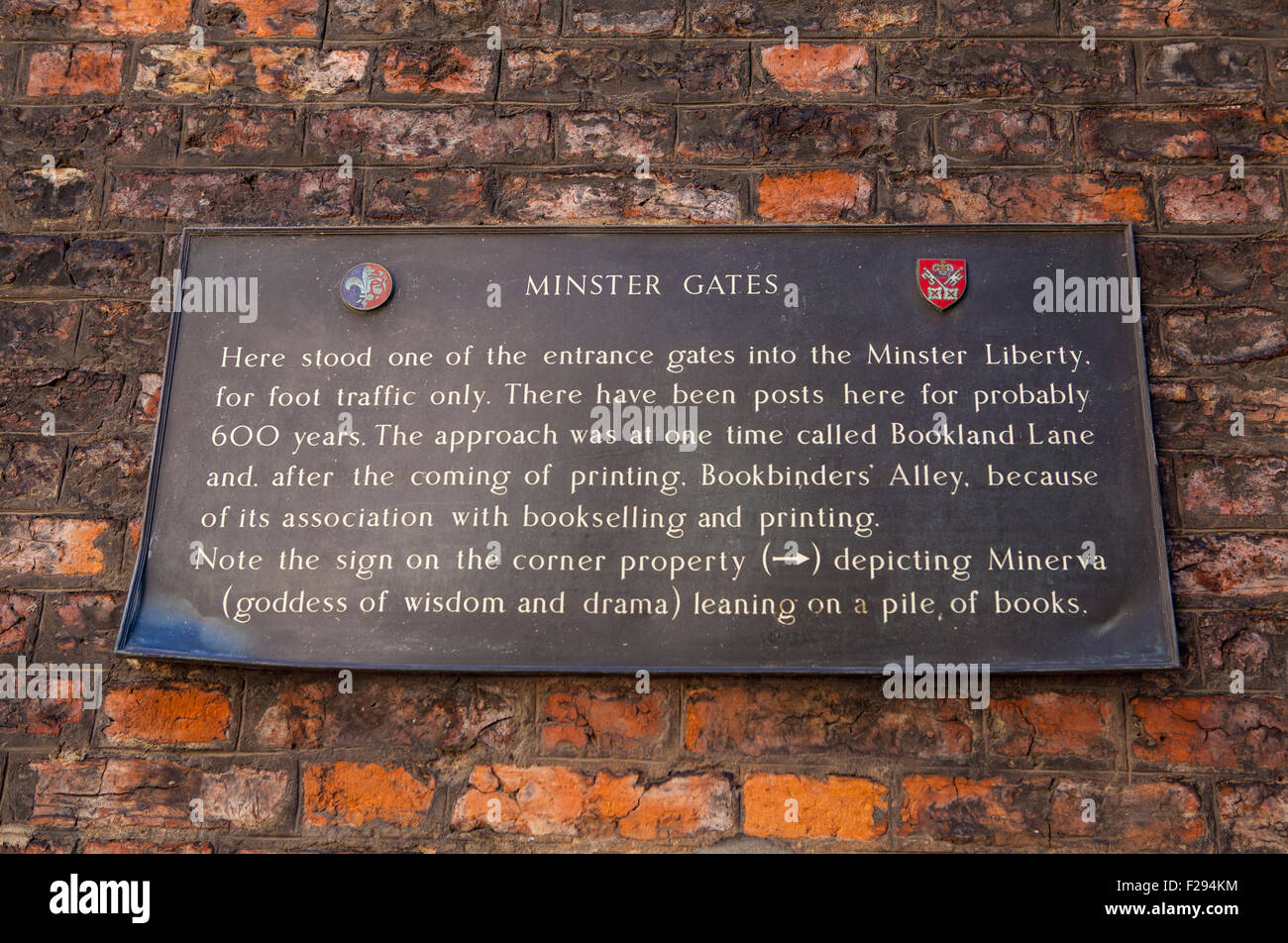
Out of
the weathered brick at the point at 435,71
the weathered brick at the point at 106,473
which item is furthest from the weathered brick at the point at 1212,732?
the weathered brick at the point at 106,473

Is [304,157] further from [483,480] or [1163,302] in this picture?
[1163,302]

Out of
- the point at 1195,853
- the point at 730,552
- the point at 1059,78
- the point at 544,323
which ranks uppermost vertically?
the point at 1059,78

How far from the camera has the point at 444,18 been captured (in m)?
2.88

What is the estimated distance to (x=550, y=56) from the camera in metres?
2.83

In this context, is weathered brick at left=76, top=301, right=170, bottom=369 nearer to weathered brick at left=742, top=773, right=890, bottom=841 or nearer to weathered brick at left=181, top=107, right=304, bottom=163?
weathered brick at left=181, top=107, right=304, bottom=163

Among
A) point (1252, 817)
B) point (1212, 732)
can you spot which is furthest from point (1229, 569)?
point (1252, 817)

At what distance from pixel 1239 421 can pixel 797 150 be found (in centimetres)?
133

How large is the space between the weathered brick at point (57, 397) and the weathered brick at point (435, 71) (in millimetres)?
1101

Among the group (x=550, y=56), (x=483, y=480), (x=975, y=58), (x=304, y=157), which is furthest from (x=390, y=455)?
(x=975, y=58)

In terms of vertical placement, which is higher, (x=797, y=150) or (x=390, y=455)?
(x=797, y=150)

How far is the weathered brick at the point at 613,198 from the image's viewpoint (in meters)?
2.68

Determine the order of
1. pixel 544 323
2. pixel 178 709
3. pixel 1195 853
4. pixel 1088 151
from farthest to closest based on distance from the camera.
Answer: pixel 1088 151 < pixel 544 323 < pixel 178 709 < pixel 1195 853

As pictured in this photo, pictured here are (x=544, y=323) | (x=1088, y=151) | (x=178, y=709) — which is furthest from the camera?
(x=1088, y=151)

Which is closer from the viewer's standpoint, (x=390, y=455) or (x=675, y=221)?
(x=390, y=455)
